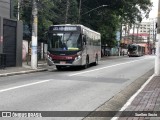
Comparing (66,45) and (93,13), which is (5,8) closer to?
(66,45)

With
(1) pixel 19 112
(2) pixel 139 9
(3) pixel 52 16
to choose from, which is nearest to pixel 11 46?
(3) pixel 52 16

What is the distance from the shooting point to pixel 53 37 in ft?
88.0

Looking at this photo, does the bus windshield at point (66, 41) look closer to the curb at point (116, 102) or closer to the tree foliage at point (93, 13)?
the tree foliage at point (93, 13)

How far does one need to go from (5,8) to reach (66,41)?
15.6 feet

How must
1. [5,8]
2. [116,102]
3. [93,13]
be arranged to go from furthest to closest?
1. [93,13]
2. [5,8]
3. [116,102]

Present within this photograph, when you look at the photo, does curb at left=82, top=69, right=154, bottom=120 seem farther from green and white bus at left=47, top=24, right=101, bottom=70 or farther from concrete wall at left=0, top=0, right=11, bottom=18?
concrete wall at left=0, top=0, right=11, bottom=18

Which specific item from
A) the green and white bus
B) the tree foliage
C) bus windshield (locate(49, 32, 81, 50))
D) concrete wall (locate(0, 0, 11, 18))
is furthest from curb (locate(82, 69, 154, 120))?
the tree foliage

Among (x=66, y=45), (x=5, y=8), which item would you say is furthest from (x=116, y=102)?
(x=5, y=8)

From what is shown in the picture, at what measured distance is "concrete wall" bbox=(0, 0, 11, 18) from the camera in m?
25.9

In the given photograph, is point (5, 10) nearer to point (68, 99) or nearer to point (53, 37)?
point (53, 37)

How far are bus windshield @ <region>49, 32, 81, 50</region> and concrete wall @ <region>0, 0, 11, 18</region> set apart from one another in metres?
3.56

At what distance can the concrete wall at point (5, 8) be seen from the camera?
25.9 m

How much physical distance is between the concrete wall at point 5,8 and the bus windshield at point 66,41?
3.56 metres

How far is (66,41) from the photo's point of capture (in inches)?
1041
